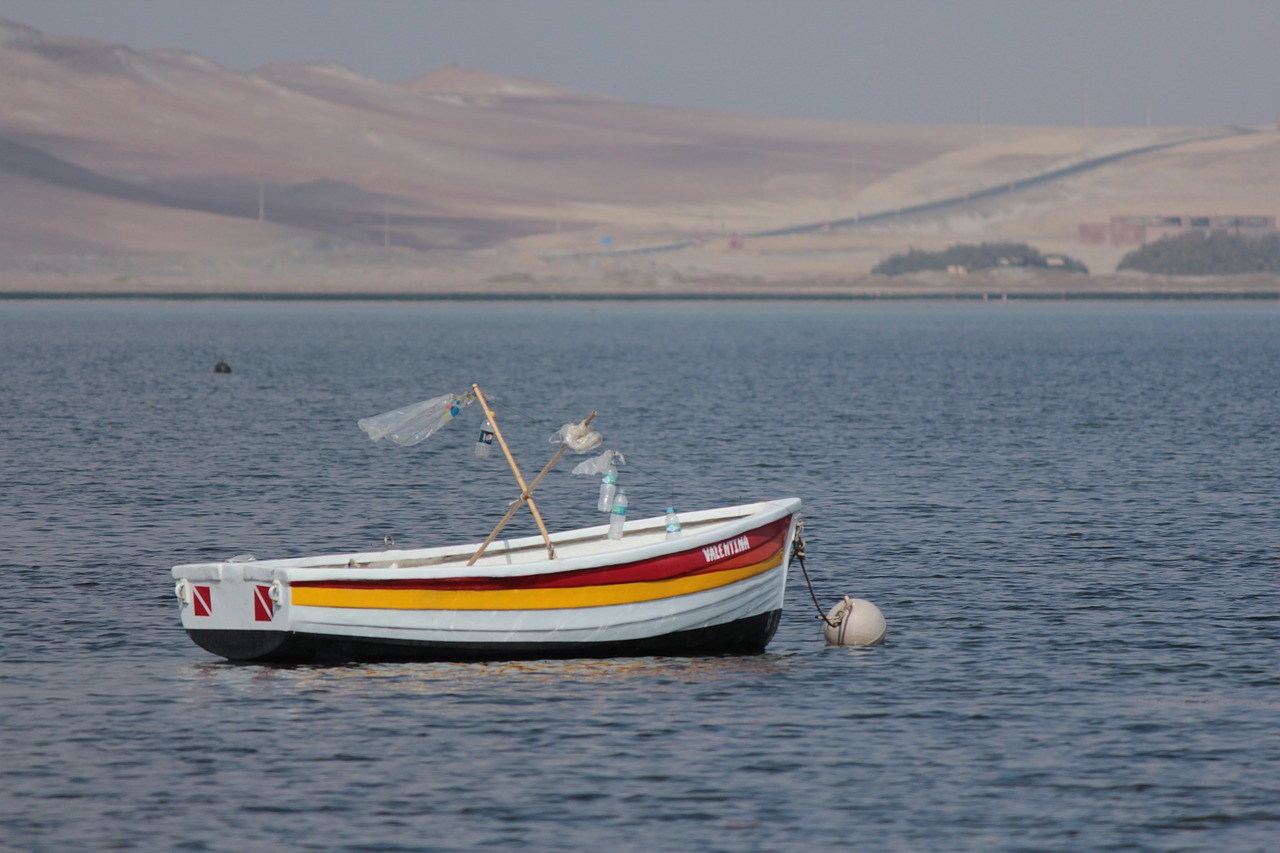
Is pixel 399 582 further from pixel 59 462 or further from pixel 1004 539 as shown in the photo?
pixel 59 462

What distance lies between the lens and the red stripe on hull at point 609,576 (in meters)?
25.5

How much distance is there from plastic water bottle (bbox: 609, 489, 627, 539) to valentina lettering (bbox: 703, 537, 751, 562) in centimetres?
173

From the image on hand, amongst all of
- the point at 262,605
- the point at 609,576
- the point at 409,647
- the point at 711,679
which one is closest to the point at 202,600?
the point at 262,605

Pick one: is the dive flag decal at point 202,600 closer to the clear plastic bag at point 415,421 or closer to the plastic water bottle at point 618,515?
the clear plastic bag at point 415,421

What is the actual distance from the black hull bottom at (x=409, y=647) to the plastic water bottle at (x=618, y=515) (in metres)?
2.19

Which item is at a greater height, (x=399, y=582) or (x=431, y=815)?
(x=399, y=582)

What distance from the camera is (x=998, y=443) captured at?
6581 cm

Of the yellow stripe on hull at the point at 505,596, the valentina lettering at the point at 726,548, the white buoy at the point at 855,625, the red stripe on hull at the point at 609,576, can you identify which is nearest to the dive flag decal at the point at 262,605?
the yellow stripe on hull at the point at 505,596

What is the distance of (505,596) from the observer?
2580 cm

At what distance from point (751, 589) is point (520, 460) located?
3460 cm

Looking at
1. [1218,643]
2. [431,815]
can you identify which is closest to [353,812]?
[431,815]

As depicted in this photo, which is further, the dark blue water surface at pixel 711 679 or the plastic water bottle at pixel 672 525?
the plastic water bottle at pixel 672 525

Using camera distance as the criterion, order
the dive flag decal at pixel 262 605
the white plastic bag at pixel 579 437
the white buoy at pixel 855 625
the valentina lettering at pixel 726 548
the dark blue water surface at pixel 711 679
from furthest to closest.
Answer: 1. the white buoy at pixel 855 625
2. the white plastic bag at pixel 579 437
3. the valentina lettering at pixel 726 548
4. the dive flag decal at pixel 262 605
5. the dark blue water surface at pixel 711 679

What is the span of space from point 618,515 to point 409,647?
13.0 feet
